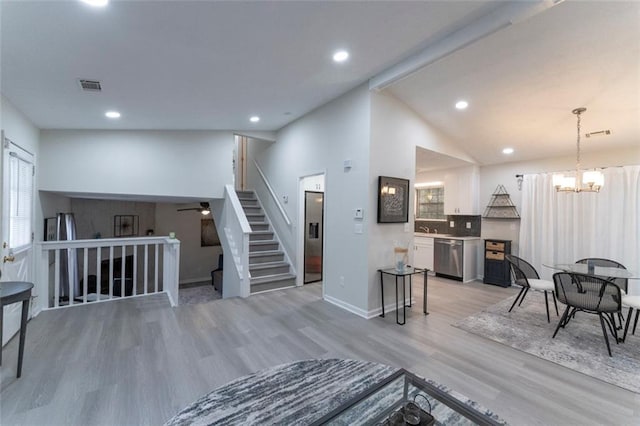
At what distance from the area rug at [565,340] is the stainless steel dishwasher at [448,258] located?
5.46 feet

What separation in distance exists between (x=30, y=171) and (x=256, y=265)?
3.40 m

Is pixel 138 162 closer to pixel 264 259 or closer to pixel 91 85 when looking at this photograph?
pixel 91 85

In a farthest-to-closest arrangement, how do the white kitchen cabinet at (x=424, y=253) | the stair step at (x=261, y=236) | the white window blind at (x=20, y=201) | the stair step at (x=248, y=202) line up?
the stair step at (x=248, y=202)
the white kitchen cabinet at (x=424, y=253)
the stair step at (x=261, y=236)
the white window blind at (x=20, y=201)

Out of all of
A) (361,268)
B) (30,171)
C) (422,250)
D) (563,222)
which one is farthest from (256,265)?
(563,222)

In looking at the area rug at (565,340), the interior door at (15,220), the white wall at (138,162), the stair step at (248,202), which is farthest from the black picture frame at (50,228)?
the area rug at (565,340)

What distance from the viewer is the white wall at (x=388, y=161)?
12.6 feet

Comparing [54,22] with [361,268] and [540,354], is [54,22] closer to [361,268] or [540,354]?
[361,268]

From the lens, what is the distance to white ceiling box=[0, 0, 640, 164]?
2.14m

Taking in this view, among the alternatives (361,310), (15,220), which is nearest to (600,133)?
(361,310)

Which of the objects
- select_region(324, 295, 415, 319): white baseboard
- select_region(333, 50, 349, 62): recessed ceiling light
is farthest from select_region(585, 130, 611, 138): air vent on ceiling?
select_region(333, 50, 349, 62): recessed ceiling light

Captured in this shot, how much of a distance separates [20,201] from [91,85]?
1.70 metres

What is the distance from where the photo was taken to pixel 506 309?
4.16 m

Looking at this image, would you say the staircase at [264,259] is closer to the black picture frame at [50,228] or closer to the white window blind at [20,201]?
the white window blind at [20,201]

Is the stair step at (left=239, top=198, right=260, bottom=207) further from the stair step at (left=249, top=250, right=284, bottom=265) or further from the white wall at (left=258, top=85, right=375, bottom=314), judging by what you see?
the white wall at (left=258, top=85, right=375, bottom=314)
